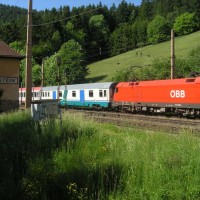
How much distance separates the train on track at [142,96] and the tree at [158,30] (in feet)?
260

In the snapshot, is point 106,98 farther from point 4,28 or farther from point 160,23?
point 160,23

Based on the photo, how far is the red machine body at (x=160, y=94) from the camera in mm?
27203

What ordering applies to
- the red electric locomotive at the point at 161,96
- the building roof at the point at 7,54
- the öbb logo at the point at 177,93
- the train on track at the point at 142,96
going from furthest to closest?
the building roof at the point at 7,54 → the öbb logo at the point at 177,93 → the train on track at the point at 142,96 → the red electric locomotive at the point at 161,96

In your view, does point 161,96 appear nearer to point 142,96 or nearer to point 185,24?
point 142,96

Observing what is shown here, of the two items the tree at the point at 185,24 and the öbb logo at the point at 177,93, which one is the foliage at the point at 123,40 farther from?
the öbb logo at the point at 177,93

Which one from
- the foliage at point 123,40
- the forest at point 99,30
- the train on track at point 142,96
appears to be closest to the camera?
the train on track at point 142,96

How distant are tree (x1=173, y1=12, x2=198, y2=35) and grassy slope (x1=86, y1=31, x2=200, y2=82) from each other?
24.1ft

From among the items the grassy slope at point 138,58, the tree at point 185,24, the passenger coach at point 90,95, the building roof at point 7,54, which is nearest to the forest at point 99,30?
the tree at point 185,24

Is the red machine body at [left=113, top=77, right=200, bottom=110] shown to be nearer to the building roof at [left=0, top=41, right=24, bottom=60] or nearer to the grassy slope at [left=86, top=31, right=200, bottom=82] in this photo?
the building roof at [left=0, top=41, right=24, bottom=60]

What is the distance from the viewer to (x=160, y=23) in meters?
123

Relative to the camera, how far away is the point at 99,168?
8.63 metres

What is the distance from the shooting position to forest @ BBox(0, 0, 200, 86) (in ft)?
345

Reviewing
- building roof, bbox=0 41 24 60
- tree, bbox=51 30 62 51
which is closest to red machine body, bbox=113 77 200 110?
building roof, bbox=0 41 24 60

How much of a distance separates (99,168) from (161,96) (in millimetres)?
22751
